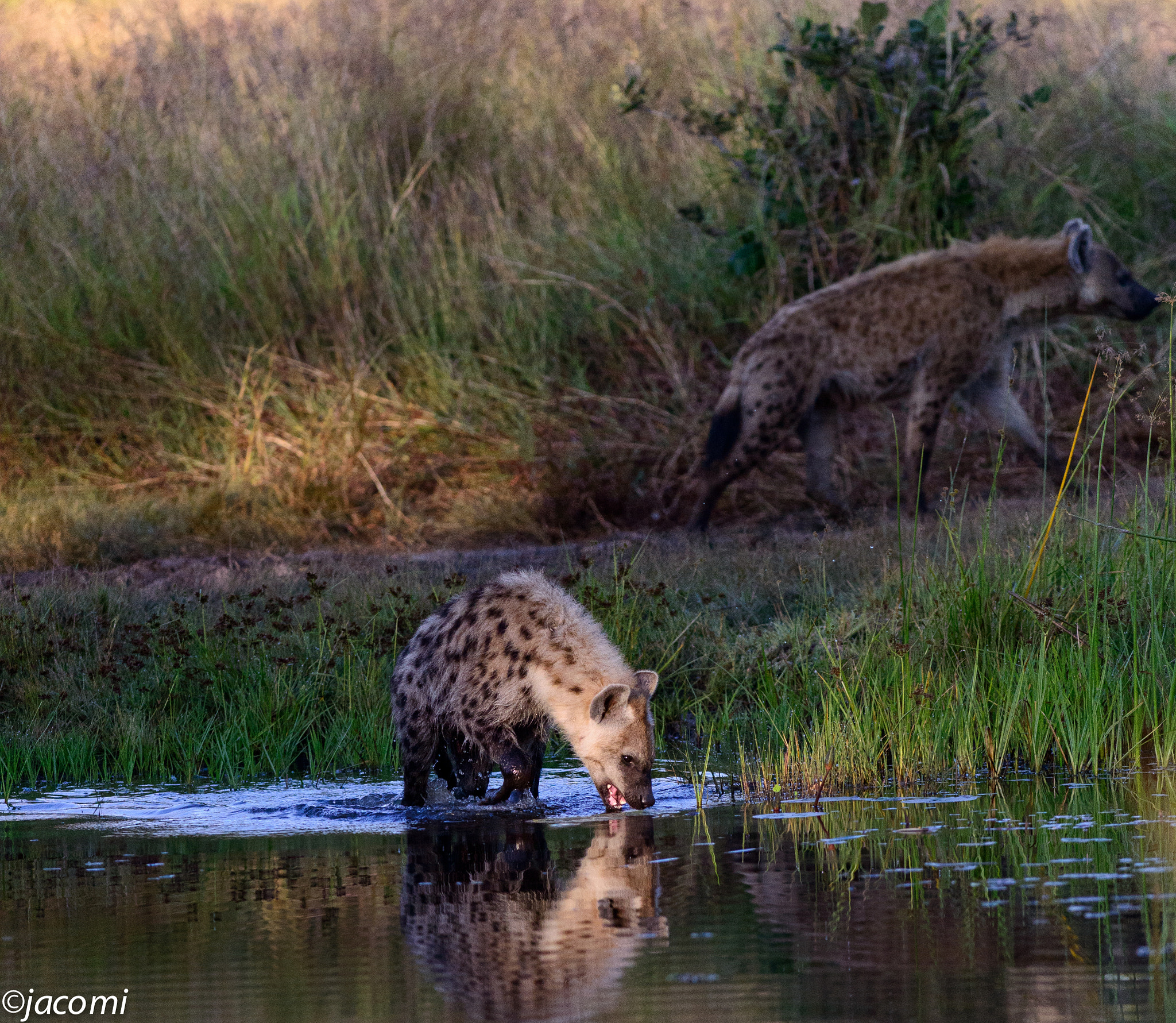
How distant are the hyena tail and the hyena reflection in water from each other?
16.9 ft

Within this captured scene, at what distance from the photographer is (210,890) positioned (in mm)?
3920

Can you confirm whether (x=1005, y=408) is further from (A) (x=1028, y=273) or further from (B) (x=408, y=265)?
(B) (x=408, y=265)

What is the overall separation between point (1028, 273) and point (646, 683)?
18.6 feet

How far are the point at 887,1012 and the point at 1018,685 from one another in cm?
258

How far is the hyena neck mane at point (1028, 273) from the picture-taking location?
391 inches

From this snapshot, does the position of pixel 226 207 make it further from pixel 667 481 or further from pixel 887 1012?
pixel 887 1012

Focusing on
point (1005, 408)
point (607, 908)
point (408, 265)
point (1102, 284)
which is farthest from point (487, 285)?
point (607, 908)

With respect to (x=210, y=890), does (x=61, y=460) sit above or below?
above

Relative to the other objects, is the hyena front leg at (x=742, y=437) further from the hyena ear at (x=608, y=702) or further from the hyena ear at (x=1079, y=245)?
the hyena ear at (x=608, y=702)

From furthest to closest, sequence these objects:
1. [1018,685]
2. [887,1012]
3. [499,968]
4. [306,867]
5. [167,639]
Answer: [167,639] → [1018,685] → [306,867] → [499,968] → [887,1012]

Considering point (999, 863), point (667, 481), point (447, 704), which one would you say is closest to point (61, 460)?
point (667, 481)

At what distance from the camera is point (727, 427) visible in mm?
9805

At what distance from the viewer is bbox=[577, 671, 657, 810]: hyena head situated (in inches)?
197

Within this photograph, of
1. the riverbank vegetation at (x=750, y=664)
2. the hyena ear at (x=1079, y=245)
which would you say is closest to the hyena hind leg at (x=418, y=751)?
the riverbank vegetation at (x=750, y=664)
